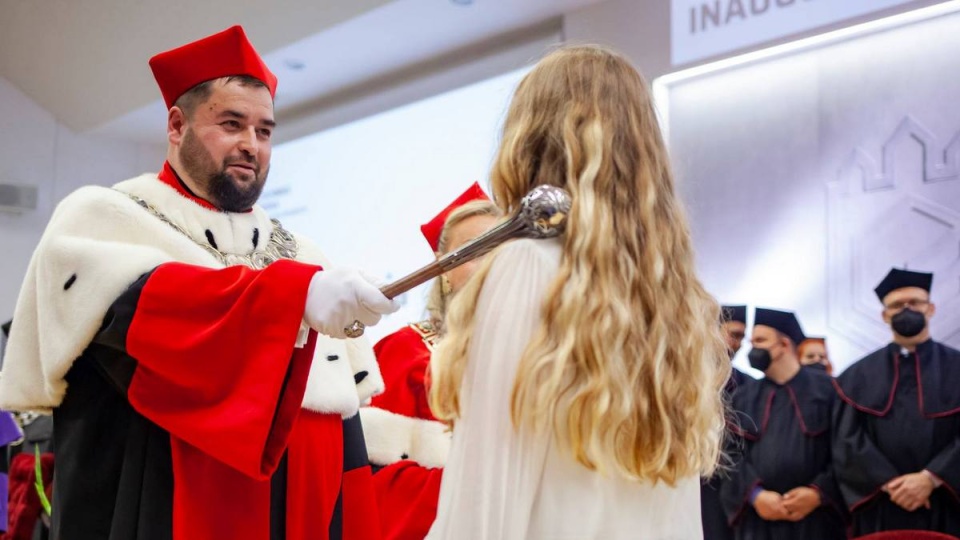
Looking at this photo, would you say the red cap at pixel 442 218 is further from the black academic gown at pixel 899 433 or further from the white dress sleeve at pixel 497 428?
the black academic gown at pixel 899 433

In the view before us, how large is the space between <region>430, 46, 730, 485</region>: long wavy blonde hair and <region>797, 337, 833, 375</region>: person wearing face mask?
390 cm

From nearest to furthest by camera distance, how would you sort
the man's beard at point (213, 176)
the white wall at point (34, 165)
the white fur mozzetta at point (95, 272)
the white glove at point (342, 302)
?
the white glove at point (342, 302) < the white fur mozzetta at point (95, 272) < the man's beard at point (213, 176) < the white wall at point (34, 165)

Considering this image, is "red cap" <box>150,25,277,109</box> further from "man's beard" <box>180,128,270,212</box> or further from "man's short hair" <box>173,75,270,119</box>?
"man's beard" <box>180,128,270,212</box>

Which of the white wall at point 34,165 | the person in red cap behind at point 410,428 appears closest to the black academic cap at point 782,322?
the person in red cap behind at point 410,428

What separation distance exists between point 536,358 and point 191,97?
141 cm

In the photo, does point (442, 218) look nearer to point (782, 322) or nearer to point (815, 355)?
point (782, 322)

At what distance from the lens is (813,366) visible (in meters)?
5.62

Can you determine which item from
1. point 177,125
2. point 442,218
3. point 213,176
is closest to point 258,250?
point 213,176

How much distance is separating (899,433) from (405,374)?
2779mm

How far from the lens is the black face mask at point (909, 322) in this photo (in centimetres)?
509

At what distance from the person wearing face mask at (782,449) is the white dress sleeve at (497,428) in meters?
3.94

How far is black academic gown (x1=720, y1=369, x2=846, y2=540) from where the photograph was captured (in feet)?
17.5

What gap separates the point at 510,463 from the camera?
5.35 feet

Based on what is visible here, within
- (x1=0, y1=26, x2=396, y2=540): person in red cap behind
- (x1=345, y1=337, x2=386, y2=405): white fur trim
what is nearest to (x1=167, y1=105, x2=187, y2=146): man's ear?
(x1=0, y1=26, x2=396, y2=540): person in red cap behind
